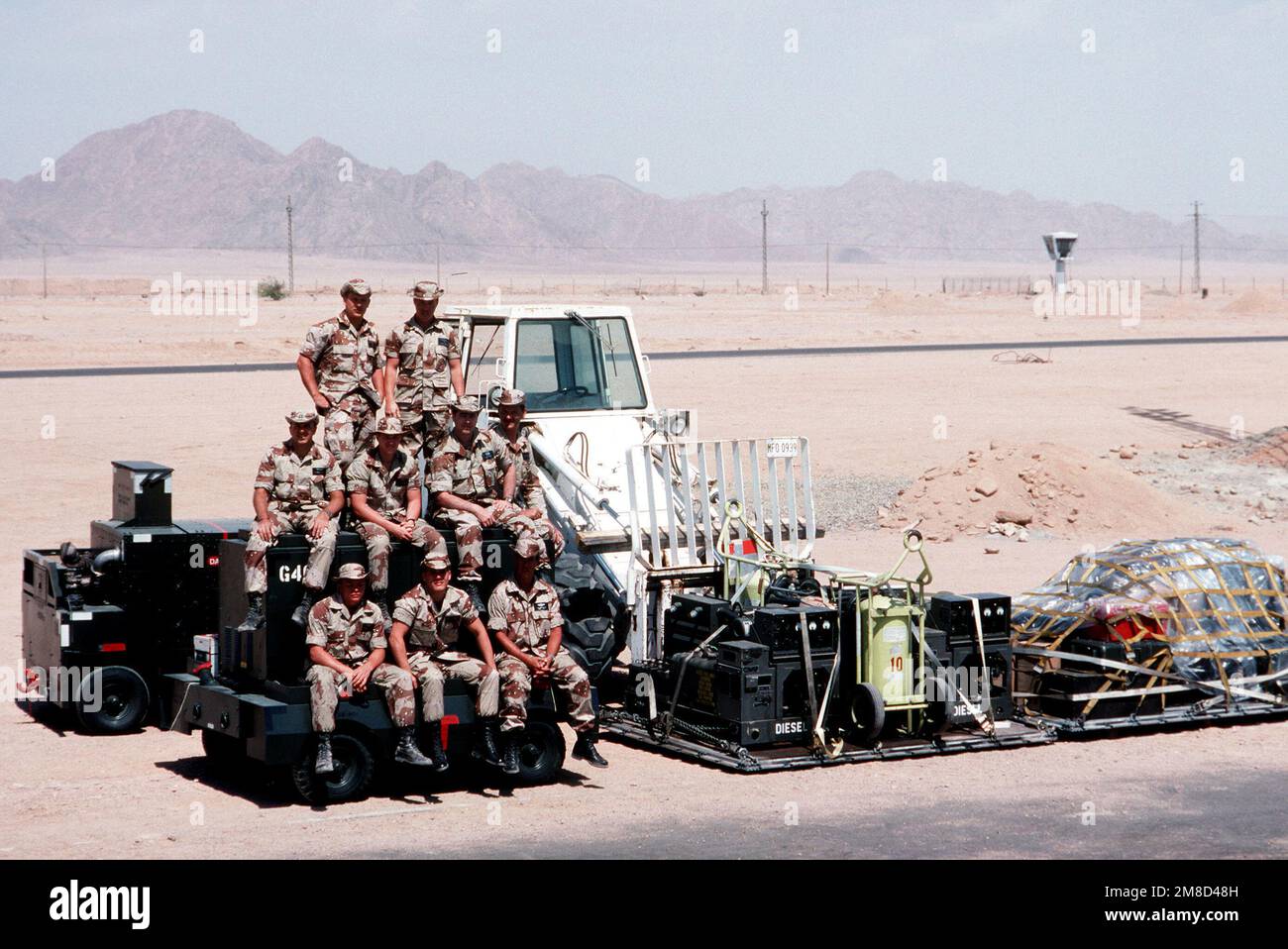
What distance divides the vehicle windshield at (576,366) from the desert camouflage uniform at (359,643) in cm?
429

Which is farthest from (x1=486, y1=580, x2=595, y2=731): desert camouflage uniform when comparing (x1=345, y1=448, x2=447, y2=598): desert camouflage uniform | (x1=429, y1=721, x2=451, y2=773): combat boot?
(x1=345, y1=448, x2=447, y2=598): desert camouflage uniform

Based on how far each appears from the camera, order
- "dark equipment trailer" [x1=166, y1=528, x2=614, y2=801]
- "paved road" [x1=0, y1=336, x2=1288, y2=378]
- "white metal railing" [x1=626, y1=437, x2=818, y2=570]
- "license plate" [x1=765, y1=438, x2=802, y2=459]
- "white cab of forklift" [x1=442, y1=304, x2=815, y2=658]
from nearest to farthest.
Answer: "dark equipment trailer" [x1=166, y1=528, x2=614, y2=801]
"white metal railing" [x1=626, y1=437, x2=818, y2=570]
"white cab of forklift" [x1=442, y1=304, x2=815, y2=658]
"license plate" [x1=765, y1=438, x2=802, y2=459]
"paved road" [x1=0, y1=336, x2=1288, y2=378]

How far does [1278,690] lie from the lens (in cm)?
1430

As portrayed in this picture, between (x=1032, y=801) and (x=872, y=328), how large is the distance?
167ft

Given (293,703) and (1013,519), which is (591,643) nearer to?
(293,703)

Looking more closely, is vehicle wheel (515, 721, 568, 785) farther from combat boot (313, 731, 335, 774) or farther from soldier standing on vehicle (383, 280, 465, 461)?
soldier standing on vehicle (383, 280, 465, 461)

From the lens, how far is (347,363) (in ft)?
44.0

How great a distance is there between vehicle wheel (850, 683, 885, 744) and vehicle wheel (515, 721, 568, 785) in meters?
2.23

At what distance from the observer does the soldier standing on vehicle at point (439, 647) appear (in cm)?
1114

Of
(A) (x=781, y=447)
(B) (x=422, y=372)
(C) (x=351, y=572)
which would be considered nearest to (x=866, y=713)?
(A) (x=781, y=447)

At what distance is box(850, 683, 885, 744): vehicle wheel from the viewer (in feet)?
→ 40.3

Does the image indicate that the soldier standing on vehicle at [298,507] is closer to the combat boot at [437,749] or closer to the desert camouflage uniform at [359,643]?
the desert camouflage uniform at [359,643]

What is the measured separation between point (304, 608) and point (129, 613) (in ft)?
8.33

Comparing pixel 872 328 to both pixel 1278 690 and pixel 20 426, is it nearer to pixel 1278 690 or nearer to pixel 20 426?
pixel 20 426
